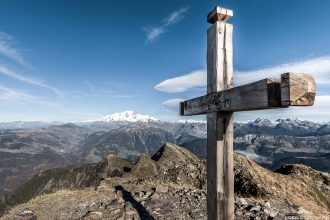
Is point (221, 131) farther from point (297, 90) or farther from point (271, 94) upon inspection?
point (297, 90)

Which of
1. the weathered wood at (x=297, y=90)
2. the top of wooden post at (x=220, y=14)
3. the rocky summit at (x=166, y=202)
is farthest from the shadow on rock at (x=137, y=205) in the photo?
the weathered wood at (x=297, y=90)

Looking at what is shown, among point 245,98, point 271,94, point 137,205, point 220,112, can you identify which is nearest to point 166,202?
point 137,205

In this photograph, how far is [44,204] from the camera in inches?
729

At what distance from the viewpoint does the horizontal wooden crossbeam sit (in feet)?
15.6

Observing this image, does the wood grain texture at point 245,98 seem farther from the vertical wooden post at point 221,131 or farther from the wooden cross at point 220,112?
the vertical wooden post at point 221,131

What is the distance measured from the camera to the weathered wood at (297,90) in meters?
4.71

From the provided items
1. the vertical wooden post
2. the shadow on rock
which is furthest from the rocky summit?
the vertical wooden post

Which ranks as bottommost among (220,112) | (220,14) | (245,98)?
(220,112)

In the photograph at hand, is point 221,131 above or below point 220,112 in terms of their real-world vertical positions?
below

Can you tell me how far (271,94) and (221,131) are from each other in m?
2.07

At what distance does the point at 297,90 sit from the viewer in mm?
4734

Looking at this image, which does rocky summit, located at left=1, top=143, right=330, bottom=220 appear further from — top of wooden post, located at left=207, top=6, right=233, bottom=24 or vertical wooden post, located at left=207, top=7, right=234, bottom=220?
top of wooden post, located at left=207, top=6, right=233, bottom=24

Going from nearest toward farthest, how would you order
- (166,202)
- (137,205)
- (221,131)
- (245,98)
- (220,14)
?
1. (245,98)
2. (221,131)
3. (220,14)
4. (137,205)
5. (166,202)

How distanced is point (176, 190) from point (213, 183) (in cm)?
1205
